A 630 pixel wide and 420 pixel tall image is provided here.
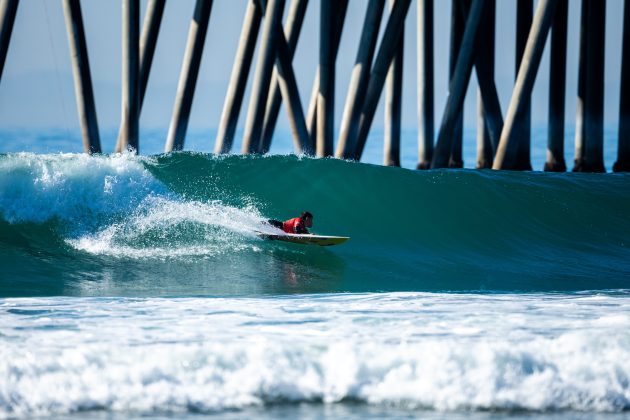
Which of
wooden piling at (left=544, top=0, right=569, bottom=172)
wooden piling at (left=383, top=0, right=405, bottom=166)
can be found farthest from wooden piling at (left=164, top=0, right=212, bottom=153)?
wooden piling at (left=544, top=0, right=569, bottom=172)

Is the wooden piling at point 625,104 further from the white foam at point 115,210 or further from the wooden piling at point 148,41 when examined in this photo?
the wooden piling at point 148,41

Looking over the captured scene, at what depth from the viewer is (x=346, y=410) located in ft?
18.4

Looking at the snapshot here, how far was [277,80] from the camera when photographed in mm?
20406

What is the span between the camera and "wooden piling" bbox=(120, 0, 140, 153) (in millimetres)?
18672

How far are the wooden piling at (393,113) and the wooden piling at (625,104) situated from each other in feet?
16.7

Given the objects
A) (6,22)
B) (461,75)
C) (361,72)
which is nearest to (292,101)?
(361,72)

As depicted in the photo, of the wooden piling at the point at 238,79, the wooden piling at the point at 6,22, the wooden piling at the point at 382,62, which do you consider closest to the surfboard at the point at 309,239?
the wooden piling at the point at 382,62

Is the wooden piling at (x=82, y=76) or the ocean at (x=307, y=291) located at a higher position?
the wooden piling at (x=82, y=76)

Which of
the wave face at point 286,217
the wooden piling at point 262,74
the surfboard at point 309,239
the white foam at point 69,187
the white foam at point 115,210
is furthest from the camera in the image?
the wooden piling at point 262,74

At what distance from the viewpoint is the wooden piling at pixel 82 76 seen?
19438 mm

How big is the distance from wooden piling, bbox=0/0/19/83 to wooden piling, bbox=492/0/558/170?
414 inches

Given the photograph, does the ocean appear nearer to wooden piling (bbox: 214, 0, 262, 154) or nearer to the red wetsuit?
the red wetsuit

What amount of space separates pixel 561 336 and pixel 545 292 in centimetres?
372

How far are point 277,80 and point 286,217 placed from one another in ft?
20.9
